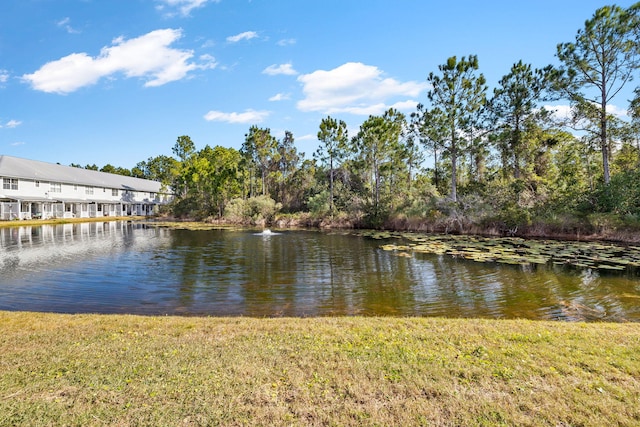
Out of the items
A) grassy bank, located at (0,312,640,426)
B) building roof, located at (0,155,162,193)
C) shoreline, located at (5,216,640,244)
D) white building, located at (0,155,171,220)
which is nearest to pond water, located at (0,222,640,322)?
grassy bank, located at (0,312,640,426)

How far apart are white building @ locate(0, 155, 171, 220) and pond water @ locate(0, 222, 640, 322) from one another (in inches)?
1337

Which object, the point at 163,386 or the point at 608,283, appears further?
the point at 608,283

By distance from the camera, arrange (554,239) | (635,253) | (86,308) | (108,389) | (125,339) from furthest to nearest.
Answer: (554,239) → (635,253) → (86,308) → (125,339) → (108,389)

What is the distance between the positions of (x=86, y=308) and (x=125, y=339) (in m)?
4.70

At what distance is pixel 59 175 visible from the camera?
2061 inches

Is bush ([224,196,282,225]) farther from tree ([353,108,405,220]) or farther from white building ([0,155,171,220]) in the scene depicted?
white building ([0,155,171,220])

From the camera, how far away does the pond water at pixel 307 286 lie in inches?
357

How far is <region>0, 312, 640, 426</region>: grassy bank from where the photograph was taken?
3.55 m

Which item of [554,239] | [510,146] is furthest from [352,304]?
[510,146]

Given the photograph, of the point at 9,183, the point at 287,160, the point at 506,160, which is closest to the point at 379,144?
the point at 506,160

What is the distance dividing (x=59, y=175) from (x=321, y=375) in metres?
64.5

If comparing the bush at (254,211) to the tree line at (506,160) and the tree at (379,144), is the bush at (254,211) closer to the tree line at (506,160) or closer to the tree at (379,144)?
the tree line at (506,160)

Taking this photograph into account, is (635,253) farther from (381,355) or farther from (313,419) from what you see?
(313,419)

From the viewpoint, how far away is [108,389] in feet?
13.2
